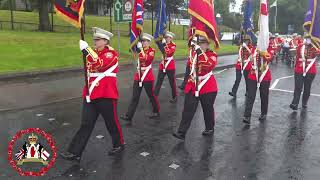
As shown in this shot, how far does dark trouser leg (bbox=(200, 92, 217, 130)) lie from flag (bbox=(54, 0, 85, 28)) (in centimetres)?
258

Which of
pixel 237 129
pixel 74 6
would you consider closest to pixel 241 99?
pixel 237 129

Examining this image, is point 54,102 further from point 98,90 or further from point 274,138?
point 274,138

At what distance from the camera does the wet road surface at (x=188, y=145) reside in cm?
573

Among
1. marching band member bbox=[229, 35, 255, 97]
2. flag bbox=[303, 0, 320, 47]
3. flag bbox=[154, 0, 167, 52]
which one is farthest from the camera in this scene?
flag bbox=[154, 0, 167, 52]

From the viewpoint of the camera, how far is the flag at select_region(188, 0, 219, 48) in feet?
23.0

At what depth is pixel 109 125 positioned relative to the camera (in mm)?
6387

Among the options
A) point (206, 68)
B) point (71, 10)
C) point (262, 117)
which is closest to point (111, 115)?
point (71, 10)

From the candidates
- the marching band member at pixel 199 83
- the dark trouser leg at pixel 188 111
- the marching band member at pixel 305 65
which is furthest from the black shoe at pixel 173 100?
the dark trouser leg at pixel 188 111

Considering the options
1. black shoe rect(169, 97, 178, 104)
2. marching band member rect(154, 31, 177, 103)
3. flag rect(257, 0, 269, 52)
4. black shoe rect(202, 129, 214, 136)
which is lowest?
black shoe rect(202, 129, 214, 136)

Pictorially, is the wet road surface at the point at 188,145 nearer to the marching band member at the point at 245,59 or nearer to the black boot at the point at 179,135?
the black boot at the point at 179,135

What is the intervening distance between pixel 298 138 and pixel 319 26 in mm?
3331

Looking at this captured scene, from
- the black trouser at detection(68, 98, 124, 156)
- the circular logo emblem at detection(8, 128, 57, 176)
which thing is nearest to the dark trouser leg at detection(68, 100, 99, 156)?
the black trouser at detection(68, 98, 124, 156)

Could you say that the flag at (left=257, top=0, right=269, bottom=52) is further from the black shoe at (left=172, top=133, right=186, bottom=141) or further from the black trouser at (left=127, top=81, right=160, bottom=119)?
the black shoe at (left=172, top=133, right=186, bottom=141)

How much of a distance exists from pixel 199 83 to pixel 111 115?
5.75 ft
